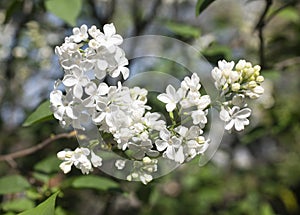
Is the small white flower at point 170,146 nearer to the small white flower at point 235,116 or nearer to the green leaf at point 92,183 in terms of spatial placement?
the small white flower at point 235,116

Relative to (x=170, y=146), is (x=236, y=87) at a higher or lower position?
higher

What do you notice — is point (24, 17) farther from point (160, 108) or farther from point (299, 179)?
point (299, 179)

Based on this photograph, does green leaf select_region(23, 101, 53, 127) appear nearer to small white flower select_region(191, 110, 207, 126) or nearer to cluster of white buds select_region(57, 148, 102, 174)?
cluster of white buds select_region(57, 148, 102, 174)

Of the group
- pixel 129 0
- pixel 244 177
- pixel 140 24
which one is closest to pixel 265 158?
pixel 244 177

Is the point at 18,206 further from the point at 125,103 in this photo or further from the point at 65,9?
the point at 125,103

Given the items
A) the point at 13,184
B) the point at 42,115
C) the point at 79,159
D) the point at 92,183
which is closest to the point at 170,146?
Answer: the point at 79,159

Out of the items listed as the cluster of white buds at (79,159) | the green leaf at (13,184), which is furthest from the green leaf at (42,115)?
the green leaf at (13,184)
